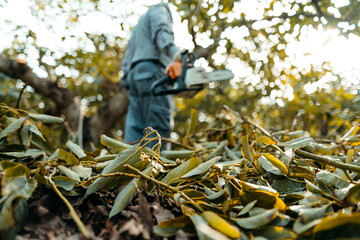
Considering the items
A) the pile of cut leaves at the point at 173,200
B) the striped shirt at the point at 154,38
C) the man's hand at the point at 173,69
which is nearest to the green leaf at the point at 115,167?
the pile of cut leaves at the point at 173,200

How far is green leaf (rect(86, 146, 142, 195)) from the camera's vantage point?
412 mm

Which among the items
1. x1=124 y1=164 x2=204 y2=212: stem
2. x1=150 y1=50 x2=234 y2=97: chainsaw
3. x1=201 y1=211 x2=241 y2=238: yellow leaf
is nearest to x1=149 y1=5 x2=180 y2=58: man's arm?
x1=150 y1=50 x2=234 y2=97: chainsaw

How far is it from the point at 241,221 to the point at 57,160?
38 centimetres

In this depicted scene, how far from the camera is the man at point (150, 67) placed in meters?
1.83

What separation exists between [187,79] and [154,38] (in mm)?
503

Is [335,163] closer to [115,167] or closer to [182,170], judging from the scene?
[182,170]

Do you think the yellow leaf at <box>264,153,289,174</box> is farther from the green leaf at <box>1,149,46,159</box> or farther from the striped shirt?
the striped shirt

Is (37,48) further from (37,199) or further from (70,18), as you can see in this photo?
(37,199)

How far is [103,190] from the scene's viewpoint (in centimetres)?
44

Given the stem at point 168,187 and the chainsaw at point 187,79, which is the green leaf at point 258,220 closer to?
the stem at point 168,187

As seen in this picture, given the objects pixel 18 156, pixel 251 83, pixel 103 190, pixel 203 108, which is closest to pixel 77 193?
pixel 103 190

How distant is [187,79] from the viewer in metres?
1.68

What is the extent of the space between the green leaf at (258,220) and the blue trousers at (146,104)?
154 cm

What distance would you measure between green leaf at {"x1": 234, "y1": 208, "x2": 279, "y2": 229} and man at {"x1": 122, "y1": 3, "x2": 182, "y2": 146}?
4.67 feet
